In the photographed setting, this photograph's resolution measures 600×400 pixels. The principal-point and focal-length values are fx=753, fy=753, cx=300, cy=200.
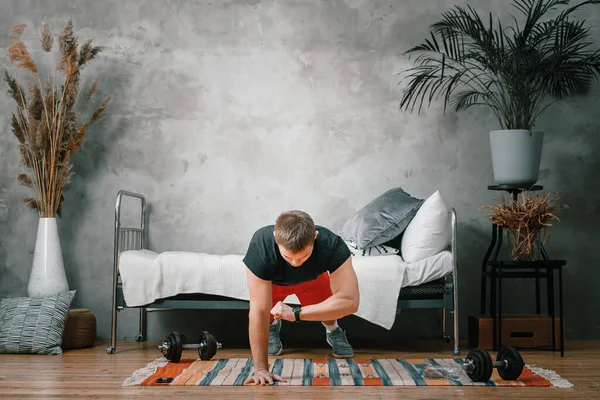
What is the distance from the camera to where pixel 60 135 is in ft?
14.9

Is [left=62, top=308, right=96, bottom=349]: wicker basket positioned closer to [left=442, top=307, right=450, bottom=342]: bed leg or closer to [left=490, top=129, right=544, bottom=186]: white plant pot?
[left=442, top=307, right=450, bottom=342]: bed leg

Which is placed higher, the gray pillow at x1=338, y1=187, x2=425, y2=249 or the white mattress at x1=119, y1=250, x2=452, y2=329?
the gray pillow at x1=338, y1=187, x2=425, y2=249

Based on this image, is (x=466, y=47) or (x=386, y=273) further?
(x=466, y=47)

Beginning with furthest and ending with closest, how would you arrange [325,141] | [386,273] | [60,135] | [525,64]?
[325,141]
[60,135]
[525,64]
[386,273]

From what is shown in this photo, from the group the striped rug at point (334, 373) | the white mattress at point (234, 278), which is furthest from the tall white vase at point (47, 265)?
the striped rug at point (334, 373)

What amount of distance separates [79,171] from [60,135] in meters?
0.37

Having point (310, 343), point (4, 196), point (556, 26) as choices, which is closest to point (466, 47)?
point (556, 26)

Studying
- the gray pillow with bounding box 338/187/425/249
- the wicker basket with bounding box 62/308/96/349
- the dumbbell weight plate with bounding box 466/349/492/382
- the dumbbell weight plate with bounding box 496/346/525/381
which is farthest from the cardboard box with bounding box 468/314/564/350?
the wicker basket with bounding box 62/308/96/349

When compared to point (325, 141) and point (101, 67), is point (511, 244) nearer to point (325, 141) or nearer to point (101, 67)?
point (325, 141)

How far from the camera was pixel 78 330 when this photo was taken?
4.30 metres

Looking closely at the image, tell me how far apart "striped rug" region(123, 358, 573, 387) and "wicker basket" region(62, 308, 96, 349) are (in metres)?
0.71

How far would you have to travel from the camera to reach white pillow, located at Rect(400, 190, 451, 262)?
407 centimetres

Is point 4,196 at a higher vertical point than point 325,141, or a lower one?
lower

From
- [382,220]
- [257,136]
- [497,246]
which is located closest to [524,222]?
[497,246]
